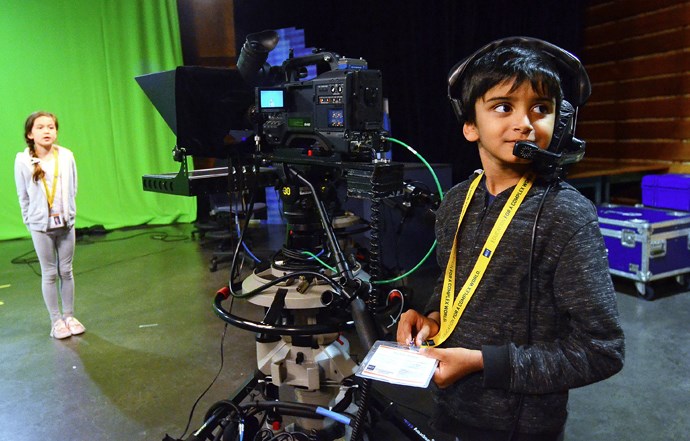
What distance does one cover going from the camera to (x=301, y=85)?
1328mm

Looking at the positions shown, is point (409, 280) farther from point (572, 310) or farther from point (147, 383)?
point (572, 310)

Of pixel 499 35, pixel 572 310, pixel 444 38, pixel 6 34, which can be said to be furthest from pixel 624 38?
pixel 6 34

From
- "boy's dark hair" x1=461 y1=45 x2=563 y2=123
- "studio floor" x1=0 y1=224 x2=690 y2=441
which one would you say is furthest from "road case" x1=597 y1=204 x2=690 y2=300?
"boy's dark hair" x1=461 y1=45 x2=563 y2=123

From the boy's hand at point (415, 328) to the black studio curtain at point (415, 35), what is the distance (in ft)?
13.5

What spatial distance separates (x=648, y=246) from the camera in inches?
134

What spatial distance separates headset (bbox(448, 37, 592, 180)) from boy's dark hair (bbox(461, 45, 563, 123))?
0.01 meters

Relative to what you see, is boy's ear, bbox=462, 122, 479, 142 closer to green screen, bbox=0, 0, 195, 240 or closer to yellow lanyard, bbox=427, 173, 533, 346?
yellow lanyard, bbox=427, 173, 533, 346

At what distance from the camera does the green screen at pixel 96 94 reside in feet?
18.5

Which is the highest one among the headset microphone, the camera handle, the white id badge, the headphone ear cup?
the camera handle

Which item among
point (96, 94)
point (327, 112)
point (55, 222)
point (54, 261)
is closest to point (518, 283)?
point (327, 112)

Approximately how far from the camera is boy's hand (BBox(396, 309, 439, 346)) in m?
0.87

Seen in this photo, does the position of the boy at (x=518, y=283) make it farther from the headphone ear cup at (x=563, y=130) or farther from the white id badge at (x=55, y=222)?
the white id badge at (x=55, y=222)

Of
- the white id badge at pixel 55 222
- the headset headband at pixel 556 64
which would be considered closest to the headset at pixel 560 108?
the headset headband at pixel 556 64

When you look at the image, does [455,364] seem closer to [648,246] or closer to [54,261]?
[54,261]
